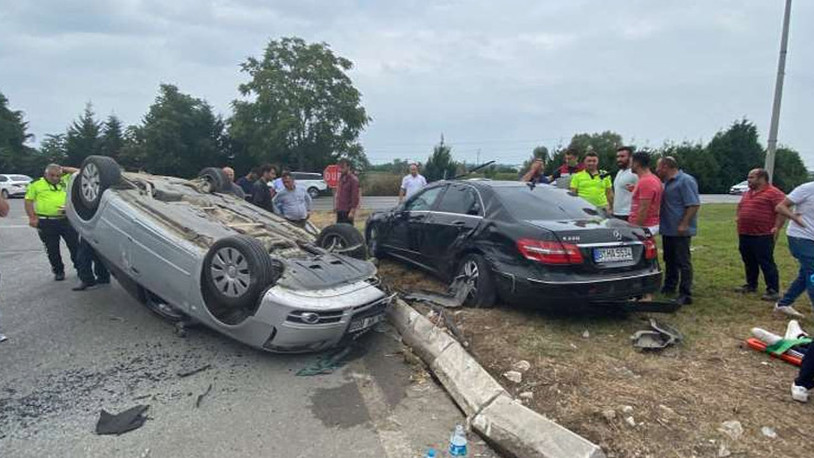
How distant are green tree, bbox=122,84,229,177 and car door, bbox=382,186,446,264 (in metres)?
33.8

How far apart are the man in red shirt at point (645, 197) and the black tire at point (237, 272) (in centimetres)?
388

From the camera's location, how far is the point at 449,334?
14.7 ft

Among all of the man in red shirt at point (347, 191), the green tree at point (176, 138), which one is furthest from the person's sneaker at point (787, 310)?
the green tree at point (176, 138)

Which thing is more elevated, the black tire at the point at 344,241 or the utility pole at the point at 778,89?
the utility pole at the point at 778,89

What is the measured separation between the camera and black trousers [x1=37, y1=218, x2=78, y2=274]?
21.7ft

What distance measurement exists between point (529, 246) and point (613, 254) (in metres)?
0.77

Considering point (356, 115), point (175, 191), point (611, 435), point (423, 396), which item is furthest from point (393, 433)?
point (356, 115)

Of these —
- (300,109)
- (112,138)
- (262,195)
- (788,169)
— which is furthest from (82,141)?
(788,169)

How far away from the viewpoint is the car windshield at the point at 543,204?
5.06 m

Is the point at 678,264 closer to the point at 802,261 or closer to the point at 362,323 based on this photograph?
the point at 802,261

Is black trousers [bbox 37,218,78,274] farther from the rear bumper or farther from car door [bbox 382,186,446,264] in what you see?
the rear bumper

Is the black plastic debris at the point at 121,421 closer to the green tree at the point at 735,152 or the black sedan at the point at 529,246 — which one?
the black sedan at the point at 529,246

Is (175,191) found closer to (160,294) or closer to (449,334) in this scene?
(160,294)

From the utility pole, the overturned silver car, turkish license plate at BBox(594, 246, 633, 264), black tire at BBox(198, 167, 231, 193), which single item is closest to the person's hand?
turkish license plate at BBox(594, 246, 633, 264)
